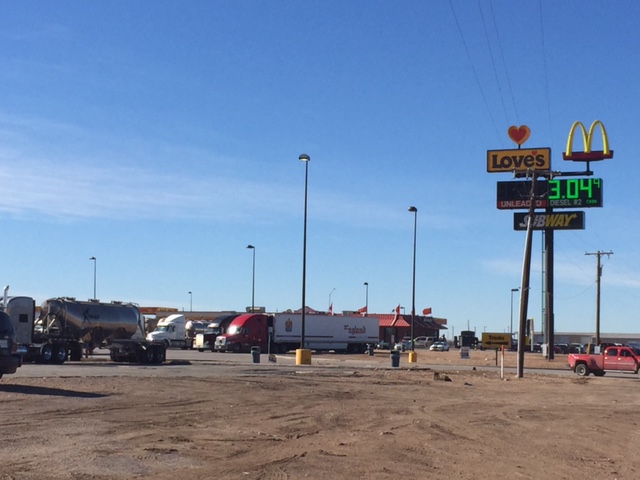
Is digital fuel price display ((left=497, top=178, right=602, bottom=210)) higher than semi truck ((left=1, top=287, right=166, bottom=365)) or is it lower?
higher

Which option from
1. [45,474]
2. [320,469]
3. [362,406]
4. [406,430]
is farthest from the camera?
[362,406]

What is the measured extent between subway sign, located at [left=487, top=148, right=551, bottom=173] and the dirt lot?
136 ft

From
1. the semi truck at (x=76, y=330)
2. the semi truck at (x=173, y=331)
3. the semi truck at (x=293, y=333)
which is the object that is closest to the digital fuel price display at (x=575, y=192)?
the semi truck at (x=293, y=333)

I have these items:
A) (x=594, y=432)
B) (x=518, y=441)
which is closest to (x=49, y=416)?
(x=518, y=441)

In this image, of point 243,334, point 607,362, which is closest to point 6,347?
point 607,362

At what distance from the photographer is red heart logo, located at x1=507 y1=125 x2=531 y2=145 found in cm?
6669

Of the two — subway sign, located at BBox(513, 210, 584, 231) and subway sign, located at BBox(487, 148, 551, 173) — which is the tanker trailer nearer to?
subway sign, located at BBox(487, 148, 551, 173)

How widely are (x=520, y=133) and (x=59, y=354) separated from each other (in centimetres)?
4114

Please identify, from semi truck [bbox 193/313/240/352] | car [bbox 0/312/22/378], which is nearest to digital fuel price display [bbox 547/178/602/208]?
semi truck [bbox 193/313/240/352]

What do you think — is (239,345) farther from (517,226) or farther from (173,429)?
(173,429)

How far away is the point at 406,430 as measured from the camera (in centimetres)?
1593

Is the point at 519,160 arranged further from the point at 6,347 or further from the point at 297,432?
the point at 297,432

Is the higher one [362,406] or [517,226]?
[517,226]

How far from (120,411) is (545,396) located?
14.9 metres
